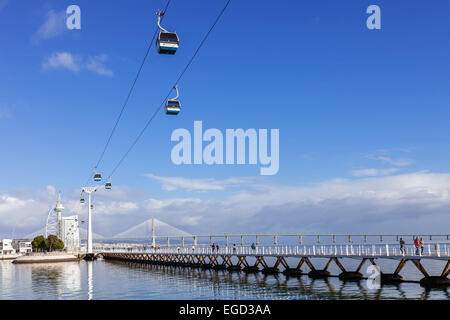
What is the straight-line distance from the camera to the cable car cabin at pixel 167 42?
23.1 metres

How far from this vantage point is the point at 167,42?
2320 centimetres

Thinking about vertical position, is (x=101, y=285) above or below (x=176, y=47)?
below

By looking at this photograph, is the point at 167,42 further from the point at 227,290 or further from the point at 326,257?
the point at 326,257

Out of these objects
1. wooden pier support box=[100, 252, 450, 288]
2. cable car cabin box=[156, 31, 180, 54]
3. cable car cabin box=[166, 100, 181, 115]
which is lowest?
wooden pier support box=[100, 252, 450, 288]

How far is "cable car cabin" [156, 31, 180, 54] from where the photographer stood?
23148 mm

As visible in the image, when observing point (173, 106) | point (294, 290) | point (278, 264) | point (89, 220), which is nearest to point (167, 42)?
point (173, 106)

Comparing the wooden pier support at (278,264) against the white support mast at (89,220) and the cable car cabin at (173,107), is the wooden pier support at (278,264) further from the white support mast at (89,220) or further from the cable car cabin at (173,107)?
the cable car cabin at (173,107)

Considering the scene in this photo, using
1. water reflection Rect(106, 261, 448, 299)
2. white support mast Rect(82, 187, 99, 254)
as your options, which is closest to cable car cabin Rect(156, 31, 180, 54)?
water reflection Rect(106, 261, 448, 299)

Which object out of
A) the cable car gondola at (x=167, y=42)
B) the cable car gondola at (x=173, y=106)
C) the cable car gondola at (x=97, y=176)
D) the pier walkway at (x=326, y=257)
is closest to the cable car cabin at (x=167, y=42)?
the cable car gondola at (x=167, y=42)

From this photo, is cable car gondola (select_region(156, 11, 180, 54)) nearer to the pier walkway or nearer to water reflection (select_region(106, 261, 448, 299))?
water reflection (select_region(106, 261, 448, 299))

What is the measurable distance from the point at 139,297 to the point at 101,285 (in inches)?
512
